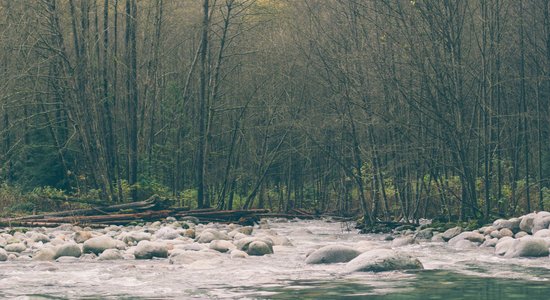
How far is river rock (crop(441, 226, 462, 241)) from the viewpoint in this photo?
12.2m

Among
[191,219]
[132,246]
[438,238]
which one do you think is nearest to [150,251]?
[132,246]

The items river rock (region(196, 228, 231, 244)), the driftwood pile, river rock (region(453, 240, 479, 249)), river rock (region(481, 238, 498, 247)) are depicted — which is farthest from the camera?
the driftwood pile

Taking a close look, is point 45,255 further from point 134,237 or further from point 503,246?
point 503,246

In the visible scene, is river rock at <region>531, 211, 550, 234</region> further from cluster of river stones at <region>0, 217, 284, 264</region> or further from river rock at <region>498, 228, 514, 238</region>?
cluster of river stones at <region>0, 217, 284, 264</region>

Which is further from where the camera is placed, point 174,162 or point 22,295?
point 174,162

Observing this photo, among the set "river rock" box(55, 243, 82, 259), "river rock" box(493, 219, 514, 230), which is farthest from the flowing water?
"river rock" box(493, 219, 514, 230)

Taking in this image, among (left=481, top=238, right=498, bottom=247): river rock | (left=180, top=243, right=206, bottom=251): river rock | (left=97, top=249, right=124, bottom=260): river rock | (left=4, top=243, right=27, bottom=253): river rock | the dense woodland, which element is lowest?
(left=481, top=238, right=498, bottom=247): river rock

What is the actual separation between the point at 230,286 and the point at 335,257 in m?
2.22

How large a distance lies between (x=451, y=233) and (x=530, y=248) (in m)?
2.86

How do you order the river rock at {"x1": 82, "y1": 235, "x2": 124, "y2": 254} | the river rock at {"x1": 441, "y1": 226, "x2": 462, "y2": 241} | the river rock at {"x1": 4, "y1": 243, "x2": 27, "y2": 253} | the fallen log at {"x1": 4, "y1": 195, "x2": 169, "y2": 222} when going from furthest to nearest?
the fallen log at {"x1": 4, "y1": 195, "x2": 169, "y2": 222}
the river rock at {"x1": 441, "y1": 226, "x2": 462, "y2": 241}
the river rock at {"x1": 4, "y1": 243, "x2": 27, "y2": 253}
the river rock at {"x1": 82, "y1": 235, "x2": 124, "y2": 254}

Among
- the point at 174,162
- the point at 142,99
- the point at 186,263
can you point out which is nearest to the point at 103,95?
the point at 142,99

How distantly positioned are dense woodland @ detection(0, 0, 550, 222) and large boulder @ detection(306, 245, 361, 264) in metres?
4.13

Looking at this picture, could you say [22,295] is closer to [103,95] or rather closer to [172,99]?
[103,95]

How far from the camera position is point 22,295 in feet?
22.1
